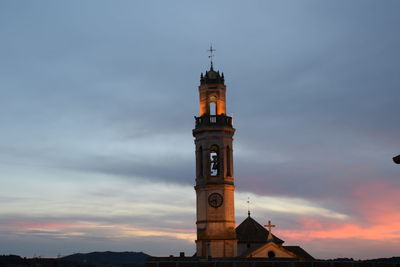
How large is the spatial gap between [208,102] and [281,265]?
3138 cm

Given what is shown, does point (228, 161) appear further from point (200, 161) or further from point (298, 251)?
point (298, 251)

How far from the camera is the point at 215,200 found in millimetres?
61312

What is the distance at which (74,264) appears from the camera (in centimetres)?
13750

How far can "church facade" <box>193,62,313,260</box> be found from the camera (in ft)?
198

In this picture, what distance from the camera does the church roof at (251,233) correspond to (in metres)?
67.9

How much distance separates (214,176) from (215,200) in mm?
2596

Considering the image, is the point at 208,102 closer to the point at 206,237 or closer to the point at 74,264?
the point at 206,237

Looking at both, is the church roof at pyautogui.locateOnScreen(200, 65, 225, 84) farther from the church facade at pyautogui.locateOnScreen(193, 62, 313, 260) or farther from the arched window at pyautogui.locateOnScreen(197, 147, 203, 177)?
the arched window at pyautogui.locateOnScreen(197, 147, 203, 177)

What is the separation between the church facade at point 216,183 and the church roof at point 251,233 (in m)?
3.00

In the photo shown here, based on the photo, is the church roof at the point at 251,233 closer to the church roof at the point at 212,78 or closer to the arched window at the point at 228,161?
the arched window at the point at 228,161

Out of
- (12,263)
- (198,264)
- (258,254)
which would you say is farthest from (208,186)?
(12,263)

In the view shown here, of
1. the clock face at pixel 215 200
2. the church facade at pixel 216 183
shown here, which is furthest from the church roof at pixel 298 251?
the clock face at pixel 215 200

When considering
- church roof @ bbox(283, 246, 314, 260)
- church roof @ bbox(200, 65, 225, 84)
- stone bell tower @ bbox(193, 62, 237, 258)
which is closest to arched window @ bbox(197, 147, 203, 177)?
stone bell tower @ bbox(193, 62, 237, 258)

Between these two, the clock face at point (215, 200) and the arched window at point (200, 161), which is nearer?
the clock face at point (215, 200)
